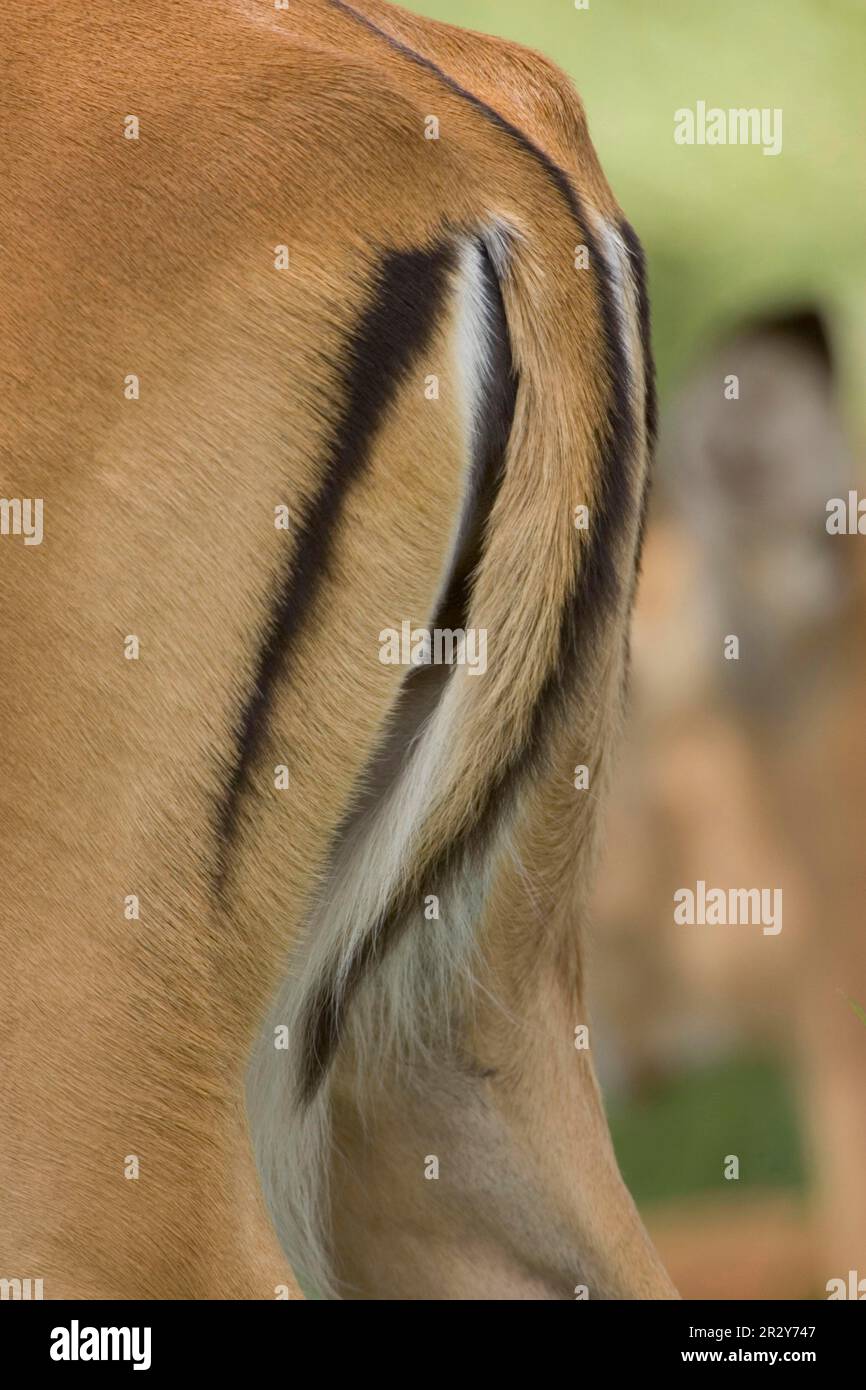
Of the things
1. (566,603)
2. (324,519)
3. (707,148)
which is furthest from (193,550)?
(707,148)

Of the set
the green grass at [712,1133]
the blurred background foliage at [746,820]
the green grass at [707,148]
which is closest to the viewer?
the blurred background foliage at [746,820]

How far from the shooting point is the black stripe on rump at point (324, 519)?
4.67 feet

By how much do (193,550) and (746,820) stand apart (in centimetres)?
413

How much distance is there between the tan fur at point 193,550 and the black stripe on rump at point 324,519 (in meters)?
0.01

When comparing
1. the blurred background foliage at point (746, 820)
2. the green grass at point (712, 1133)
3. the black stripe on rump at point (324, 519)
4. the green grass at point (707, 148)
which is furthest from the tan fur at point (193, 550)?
the green grass at point (707, 148)

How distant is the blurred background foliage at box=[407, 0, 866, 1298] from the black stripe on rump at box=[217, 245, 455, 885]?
2685mm

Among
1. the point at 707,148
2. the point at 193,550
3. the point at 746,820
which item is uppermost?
the point at 707,148

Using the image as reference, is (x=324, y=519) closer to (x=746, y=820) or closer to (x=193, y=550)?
(x=193, y=550)

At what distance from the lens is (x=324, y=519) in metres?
1.43

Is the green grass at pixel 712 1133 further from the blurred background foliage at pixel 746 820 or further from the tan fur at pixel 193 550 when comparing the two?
the tan fur at pixel 193 550

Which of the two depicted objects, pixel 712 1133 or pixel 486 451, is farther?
pixel 712 1133

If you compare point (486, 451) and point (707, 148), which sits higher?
point (707, 148)
